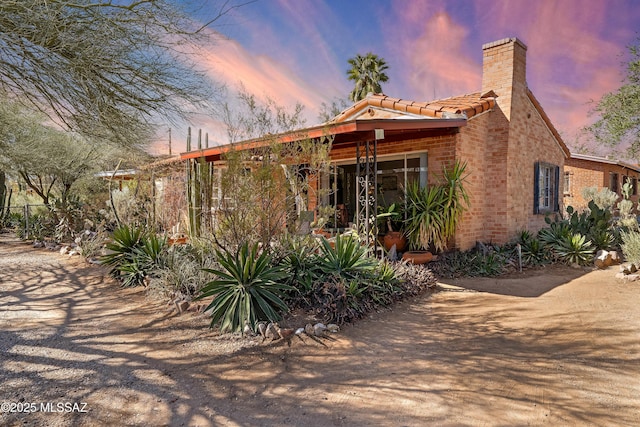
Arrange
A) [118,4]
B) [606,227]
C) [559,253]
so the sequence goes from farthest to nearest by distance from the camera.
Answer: [606,227] → [559,253] → [118,4]

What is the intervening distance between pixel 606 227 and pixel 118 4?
11.2 m

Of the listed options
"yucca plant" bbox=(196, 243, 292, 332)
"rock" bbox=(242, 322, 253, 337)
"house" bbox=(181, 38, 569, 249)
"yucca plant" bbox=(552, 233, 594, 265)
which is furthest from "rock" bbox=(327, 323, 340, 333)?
"yucca plant" bbox=(552, 233, 594, 265)

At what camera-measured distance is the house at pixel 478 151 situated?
8.40 meters

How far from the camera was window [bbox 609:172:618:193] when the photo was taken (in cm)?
1998

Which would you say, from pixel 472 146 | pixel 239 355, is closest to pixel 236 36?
pixel 239 355

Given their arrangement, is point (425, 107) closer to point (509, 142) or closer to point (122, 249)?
point (509, 142)

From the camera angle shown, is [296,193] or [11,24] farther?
[296,193]

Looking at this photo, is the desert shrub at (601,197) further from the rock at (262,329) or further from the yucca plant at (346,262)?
the rock at (262,329)

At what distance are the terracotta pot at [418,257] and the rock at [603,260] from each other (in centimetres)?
366

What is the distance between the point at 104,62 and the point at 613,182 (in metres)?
24.7

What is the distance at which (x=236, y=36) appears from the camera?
5367 millimetres

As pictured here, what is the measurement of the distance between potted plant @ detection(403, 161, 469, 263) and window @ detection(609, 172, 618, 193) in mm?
17008

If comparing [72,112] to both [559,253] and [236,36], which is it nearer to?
[236,36]

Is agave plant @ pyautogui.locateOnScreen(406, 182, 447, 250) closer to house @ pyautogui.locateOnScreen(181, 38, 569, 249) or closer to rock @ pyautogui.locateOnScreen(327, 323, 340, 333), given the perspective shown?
house @ pyautogui.locateOnScreen(181, 38, 569, 249)
